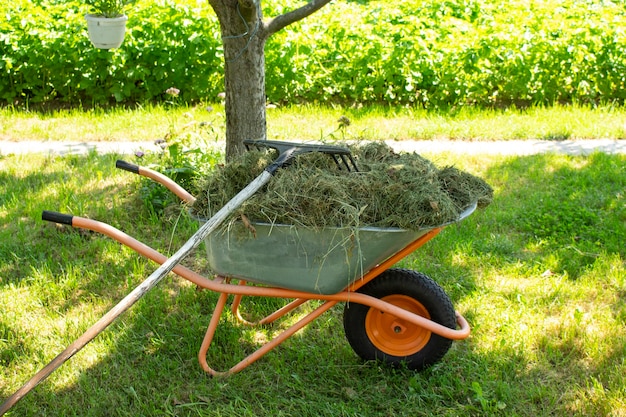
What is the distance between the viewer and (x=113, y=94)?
7223 millimetres

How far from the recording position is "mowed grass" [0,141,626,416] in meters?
3.10

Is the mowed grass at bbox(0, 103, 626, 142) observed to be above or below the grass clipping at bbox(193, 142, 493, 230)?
below

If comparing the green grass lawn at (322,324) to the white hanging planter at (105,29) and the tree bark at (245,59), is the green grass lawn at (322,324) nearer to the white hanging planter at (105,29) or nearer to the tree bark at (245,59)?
the tree bark at (245,59)

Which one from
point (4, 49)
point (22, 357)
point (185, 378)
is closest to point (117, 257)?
point (22, 357)

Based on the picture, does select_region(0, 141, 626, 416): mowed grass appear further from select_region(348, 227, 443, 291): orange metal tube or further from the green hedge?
the green hedge

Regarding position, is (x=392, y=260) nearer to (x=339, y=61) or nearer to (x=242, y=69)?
(x=242, y=69)

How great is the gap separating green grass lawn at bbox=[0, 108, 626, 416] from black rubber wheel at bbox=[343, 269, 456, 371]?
83mm

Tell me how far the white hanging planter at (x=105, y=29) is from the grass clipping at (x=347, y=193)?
8.65 feet

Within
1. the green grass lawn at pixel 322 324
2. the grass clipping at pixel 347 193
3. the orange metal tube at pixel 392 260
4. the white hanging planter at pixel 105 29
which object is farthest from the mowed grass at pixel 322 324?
the white hanging planter at pixel 105 29

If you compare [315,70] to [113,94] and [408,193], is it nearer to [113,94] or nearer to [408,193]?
[113,94]

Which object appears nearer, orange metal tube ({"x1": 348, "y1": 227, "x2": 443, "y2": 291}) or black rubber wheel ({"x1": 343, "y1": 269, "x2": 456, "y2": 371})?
orange metal tube ({"x1": 348, "y1": 227, "x2": 443, "y2": 291})

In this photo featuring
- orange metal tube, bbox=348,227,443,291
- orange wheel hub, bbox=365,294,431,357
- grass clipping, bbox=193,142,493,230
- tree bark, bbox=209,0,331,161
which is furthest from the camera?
tree bark, bbox=209,0,331,161

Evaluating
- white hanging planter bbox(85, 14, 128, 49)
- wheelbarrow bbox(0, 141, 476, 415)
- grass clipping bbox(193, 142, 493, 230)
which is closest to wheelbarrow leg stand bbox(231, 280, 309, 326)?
wheelbarrow bbox(0, 141, 476, 415)

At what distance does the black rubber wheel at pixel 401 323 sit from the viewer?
308cm
